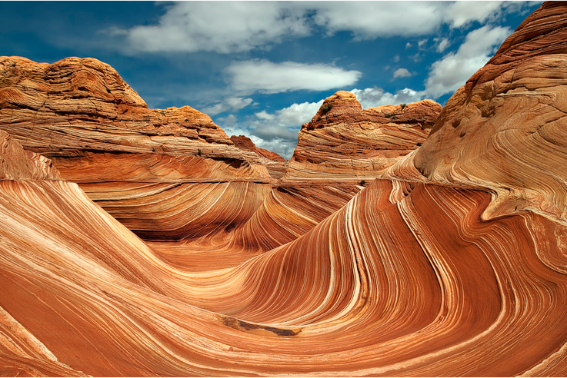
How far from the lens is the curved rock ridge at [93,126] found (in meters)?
10.5

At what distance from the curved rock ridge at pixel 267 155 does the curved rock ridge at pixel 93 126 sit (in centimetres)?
792

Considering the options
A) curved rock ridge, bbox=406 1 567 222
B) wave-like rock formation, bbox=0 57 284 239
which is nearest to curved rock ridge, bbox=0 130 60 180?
wave-like rock formation, bbox=0 57 284 239

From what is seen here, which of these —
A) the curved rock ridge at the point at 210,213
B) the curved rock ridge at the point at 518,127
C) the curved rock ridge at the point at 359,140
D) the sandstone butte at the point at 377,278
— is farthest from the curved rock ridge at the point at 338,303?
the curved rock ridge at the point at 359,140

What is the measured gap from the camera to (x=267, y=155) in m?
29.5

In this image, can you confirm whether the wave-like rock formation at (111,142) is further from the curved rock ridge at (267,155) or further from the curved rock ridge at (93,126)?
the curved rock ridge at (267,155)

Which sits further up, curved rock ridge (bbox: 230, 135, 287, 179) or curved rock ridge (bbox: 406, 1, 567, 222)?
curved rock ridge (bbox: 230, 135, 287, 179)

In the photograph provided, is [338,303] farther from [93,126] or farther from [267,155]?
[267,155]

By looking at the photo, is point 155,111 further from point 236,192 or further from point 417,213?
point 417,213

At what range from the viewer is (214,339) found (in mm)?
2775

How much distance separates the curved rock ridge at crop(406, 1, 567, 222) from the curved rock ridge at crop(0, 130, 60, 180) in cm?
680

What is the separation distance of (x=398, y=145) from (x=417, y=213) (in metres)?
7.81

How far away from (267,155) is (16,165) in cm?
2474

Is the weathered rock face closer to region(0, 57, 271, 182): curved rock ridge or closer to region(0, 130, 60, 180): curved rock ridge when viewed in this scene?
region(0, 57, 271, 182): curved rock ridge

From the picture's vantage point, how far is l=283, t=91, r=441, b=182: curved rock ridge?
1098 centimetres
